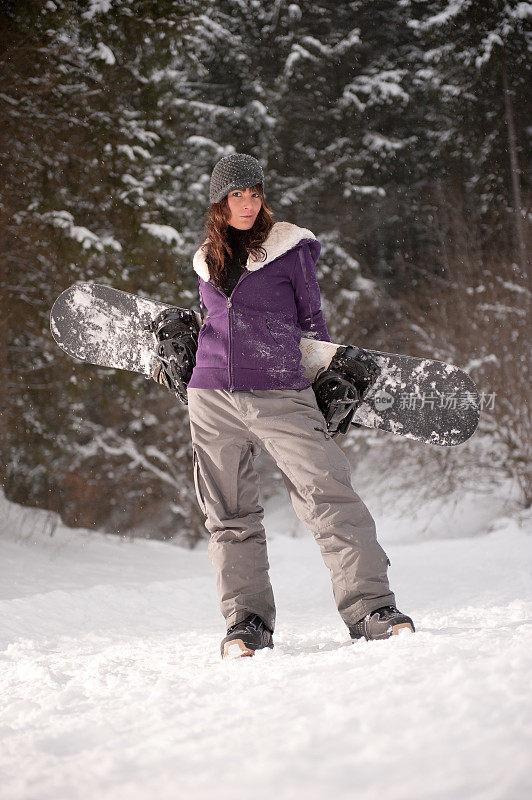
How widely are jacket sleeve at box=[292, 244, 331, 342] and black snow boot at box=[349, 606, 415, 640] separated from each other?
93 centimetres

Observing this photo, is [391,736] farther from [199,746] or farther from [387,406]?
[387,406]

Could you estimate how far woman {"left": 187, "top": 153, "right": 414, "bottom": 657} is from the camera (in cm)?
233

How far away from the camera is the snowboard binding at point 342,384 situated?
259 cm

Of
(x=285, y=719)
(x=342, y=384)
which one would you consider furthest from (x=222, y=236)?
(x=285, y=719)

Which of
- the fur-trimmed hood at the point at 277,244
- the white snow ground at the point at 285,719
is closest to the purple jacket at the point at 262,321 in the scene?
the fur-trimmed hood at the point at 277,244

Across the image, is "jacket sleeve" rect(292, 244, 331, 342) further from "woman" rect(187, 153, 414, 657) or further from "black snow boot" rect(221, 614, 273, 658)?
"black snow boot" rect(221, 614, 273, 658)

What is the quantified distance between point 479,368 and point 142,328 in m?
4.83

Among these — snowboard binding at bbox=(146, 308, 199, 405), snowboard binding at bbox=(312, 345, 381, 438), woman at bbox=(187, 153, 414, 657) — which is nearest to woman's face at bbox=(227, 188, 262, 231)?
woman at bbox=(187, 153, 414, 657)

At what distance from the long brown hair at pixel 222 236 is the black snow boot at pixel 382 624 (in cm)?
116

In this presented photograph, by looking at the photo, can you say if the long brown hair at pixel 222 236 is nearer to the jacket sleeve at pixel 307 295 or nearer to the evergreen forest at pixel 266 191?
the jacket sleeve at pixel 307 295

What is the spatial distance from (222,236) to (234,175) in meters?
0.21

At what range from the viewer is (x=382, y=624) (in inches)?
87.0

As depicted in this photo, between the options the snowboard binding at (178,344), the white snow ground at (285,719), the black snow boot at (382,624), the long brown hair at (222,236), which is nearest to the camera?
the white snow ground at (285,719)

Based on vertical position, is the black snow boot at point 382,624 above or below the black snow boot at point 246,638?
above
